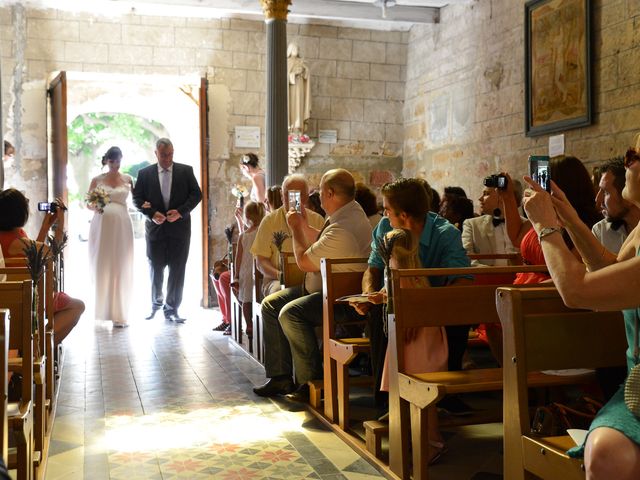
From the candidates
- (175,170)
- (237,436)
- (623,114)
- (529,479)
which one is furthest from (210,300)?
(529,479)

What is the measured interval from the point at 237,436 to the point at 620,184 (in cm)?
227

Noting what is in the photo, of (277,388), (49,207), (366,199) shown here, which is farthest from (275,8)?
(277,388)

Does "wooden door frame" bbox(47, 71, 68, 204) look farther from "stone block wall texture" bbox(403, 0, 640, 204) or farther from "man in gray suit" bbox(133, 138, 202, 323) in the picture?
"stone block wall texture" bbox(403, 0, 640, 204)

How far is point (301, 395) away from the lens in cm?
470

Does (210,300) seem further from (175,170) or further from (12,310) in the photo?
(12,310)

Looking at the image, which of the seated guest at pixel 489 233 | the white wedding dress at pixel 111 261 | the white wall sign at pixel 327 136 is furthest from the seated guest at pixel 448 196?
the white wall sign at pixel 327 136

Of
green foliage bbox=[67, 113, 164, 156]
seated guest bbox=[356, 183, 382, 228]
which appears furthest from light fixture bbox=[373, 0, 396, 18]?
green foliage bbox=[67, 113, 164, 156]

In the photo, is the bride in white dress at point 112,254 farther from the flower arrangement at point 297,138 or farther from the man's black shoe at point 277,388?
the man's black shoe at point 277,388

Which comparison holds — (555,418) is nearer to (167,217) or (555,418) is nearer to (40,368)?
(40,368)

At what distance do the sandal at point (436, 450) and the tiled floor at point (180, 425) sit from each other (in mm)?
280

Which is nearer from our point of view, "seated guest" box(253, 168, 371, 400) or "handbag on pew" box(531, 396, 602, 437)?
"handbag on pew" box(531, 396, 602, 437)

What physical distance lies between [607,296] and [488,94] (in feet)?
24.6

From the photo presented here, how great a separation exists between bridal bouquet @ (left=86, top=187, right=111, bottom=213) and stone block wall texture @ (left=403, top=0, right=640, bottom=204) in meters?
4.37

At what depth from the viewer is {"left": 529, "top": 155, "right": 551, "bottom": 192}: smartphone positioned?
2.37 meters
